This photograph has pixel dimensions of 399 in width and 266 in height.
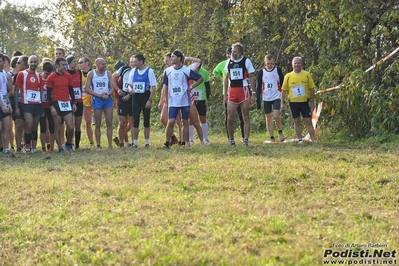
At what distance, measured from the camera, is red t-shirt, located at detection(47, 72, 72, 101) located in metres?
12.8

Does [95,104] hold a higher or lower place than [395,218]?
higher

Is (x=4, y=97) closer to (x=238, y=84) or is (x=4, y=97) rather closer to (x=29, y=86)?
(x=29, y=86)

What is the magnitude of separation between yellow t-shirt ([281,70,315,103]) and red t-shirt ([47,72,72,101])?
14.2 feet

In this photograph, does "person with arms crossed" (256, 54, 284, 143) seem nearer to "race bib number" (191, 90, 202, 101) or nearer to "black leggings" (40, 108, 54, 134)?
"race bib number" (191, 90, 202, 101)

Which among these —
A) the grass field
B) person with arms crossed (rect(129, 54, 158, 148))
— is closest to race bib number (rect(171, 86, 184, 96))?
person with arms crossed (rect(129, 54, 158, 148))

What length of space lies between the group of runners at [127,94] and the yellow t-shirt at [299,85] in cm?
2

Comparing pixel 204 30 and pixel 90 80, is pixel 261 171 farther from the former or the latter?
pixel 204 30

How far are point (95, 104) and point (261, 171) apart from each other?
5.35 metres

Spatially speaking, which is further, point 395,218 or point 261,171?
point 261,171

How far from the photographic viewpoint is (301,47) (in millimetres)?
18156

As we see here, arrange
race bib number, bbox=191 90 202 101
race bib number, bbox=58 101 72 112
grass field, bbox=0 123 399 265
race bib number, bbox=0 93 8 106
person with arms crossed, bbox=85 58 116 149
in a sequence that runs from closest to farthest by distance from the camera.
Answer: grass field, bbox=0 123 399 265, race bib number, bbox=0 93 8 106, race bib number, bbox=58 101 72 112, person with arms crossed, bbox=85 58 116 149, race bib number, bbox=191 90 202 101

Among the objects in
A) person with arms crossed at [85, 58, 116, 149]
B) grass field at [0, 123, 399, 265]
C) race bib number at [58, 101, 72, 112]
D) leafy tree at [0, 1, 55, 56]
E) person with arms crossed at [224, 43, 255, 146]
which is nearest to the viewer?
grass field at [0, 123, 399, 265]

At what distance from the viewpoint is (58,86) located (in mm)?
12789

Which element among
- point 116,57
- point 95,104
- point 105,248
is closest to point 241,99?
point 95,104
